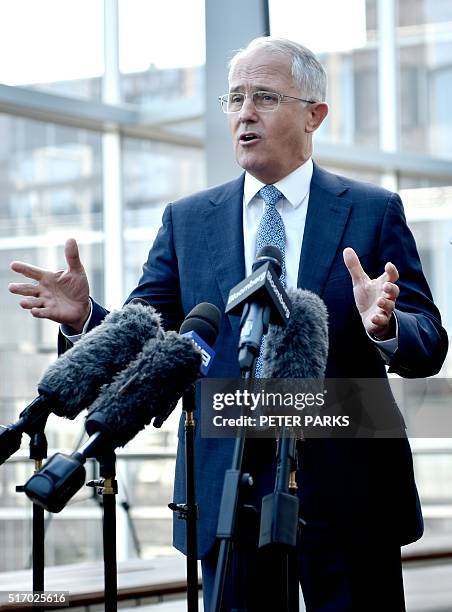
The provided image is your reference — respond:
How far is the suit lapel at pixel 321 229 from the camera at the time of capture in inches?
90.2

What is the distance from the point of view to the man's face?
237 cm

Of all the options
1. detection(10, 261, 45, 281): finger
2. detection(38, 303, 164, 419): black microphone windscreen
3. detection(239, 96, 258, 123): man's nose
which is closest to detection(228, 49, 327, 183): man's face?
detection(239, 96, 258, 123): man's nose

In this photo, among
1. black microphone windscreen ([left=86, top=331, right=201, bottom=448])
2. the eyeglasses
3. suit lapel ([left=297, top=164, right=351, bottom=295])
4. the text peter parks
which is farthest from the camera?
the eyeglasses

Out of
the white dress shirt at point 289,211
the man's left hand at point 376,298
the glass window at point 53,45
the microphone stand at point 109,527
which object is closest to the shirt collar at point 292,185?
the white dress shirt at point 289,211

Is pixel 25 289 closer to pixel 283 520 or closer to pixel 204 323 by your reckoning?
pixel 204 323

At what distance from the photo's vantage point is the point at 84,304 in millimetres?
2219

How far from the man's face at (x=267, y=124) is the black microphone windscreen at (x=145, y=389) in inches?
27.2

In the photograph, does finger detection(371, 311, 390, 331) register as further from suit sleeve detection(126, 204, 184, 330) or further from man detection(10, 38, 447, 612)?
suit sleeve detection(126, 204, 184, 330)

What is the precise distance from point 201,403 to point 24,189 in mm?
3876

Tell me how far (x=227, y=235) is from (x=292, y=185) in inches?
7.2

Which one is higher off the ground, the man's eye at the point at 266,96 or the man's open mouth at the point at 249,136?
the man's eye at the point at 266,96

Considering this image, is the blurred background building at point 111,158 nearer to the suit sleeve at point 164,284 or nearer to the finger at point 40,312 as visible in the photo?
the suit sleeve at point 164,284

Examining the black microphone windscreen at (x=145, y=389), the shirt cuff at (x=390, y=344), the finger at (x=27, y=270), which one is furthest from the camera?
the finger at (x=27, y=270)

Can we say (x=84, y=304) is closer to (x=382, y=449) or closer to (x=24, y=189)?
(x=382, y=449)
